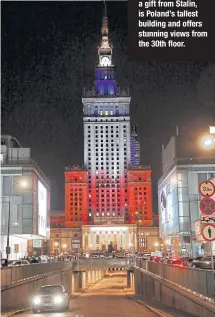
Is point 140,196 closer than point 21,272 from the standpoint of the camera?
No

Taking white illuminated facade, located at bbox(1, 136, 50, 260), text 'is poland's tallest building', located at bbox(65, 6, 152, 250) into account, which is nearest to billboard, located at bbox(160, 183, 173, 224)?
white illuminated facade, located at bbox(1, 136, 50, 260)

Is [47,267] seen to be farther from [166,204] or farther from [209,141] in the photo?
[166,204]

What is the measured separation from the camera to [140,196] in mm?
184000

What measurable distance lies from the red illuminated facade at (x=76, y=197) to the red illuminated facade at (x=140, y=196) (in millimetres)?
17334

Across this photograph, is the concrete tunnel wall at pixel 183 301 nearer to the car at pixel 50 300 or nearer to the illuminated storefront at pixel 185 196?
the car at pixel 50 300

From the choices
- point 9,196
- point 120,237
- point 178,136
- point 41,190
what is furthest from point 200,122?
point 120,237

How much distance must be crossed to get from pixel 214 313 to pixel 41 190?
341 ft

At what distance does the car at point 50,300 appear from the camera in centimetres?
2731

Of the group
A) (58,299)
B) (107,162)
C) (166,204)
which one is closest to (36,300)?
(58,299)

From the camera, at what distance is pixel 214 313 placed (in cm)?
1446

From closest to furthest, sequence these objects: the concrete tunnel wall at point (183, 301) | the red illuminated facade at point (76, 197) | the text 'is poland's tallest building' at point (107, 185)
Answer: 1. the concrete tunnel wall at point (183, 301)
2. the text 'is poland's tallest building' at point (107, 185)
3. the red illuminated facade at point (76, 197)

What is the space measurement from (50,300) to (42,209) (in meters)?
88.9

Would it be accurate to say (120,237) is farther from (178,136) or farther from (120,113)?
(178,136)

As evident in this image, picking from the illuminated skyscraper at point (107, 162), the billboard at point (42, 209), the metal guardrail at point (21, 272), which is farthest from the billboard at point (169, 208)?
the metal guardrail at point (21, 272)
